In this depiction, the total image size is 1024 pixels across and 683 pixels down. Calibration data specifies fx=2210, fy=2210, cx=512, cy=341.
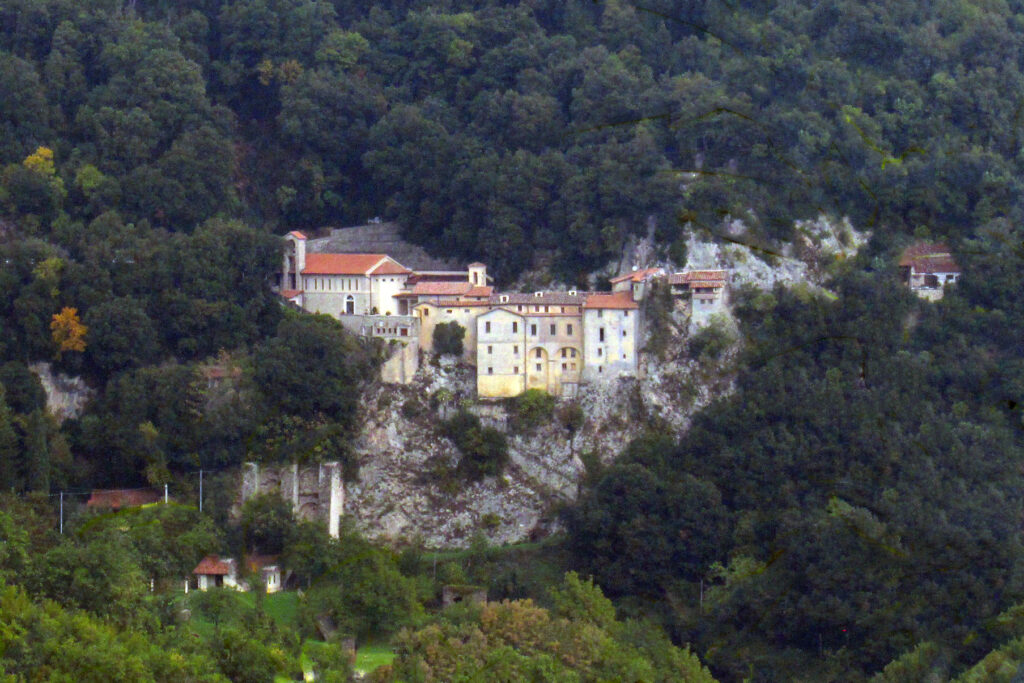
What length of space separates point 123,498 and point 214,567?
9.31 ft

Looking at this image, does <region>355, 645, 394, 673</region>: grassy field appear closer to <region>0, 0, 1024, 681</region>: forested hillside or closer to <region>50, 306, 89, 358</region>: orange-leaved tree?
<region>0, 0, 1024, 681</region>: forested hillside

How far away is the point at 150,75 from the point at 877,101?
1827 cm

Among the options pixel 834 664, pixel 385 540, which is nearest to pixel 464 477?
pixel 385 540

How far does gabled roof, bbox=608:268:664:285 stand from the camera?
161ft

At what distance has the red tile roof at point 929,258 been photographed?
169 feet

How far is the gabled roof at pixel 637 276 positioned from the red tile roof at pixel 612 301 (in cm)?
39

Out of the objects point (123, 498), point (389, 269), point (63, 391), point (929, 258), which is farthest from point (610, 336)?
point (63, 391)

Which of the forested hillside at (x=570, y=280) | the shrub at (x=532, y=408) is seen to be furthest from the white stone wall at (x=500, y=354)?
the forested hillside at (x=570, y=280)

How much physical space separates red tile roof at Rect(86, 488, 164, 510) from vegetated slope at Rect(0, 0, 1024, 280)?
8993mm

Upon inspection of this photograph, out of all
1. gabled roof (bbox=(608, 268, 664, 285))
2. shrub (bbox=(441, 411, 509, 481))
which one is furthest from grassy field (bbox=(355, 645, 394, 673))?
gabled roof (bbox=(608, 268, 664, 285))

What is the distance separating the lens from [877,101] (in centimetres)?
5500

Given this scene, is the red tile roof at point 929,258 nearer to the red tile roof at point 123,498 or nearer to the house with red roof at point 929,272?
the house with red roof at point 929,272

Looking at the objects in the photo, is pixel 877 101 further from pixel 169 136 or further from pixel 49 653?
pixel 49 653

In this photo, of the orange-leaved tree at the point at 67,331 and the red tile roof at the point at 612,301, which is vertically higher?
the red tile roof at the point at 612,301
